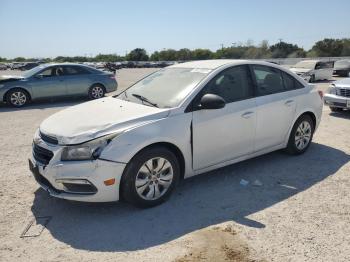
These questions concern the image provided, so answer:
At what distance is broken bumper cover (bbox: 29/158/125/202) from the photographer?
405cm

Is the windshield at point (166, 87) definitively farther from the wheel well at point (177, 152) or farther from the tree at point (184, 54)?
the tree at point (184, 54)

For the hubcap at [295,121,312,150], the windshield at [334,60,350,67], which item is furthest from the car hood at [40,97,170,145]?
the windshield at [334,60,350,67]

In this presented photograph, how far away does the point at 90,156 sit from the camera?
4078 millimetres

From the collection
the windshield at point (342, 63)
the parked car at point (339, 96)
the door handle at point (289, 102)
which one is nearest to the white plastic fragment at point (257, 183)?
the door handle at point (289, 102)

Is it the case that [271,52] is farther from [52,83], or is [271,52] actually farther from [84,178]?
[84,178]

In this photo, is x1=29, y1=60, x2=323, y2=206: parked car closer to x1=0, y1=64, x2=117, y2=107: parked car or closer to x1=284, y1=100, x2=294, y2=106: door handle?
x1=284, y1=100, x2=294, y2=106: door handle

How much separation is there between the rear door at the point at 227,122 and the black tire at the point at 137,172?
442mm

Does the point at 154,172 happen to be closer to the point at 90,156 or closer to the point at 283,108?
the point at 90,156

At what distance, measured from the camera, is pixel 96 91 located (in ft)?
47.5

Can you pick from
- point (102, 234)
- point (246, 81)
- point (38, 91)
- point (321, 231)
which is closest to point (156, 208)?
point (102, 234)

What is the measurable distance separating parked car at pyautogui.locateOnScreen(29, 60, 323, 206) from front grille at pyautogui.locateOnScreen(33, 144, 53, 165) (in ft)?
0.04

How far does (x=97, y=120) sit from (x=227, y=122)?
171cm

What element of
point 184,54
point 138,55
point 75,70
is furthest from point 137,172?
point 138,55

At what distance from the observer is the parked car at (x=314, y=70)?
22708 mm
